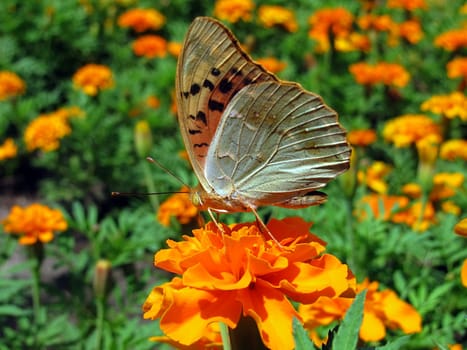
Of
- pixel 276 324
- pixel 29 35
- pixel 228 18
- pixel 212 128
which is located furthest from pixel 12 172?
pixel 276 324

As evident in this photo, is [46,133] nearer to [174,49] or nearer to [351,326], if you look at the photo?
[174,49]

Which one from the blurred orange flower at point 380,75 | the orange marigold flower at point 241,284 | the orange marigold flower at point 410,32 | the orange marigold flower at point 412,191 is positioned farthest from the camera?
the orange marigold flower at point 410,32

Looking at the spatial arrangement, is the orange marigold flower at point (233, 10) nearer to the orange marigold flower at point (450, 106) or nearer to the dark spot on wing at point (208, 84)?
the orange marigold flower at point (450, 106)

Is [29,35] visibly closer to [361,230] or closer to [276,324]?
[361,230]

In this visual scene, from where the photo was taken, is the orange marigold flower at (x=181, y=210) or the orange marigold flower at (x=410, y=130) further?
the orange marigold flower at (x=410, y=130)

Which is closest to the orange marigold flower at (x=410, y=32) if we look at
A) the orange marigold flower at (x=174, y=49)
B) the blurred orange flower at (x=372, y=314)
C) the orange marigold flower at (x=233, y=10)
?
the orange marigold flower at (x=233, y=10)

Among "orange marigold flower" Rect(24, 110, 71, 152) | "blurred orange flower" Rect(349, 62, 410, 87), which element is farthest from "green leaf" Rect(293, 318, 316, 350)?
"blurred orange flower" Rect(349, 62, 410, 87)
